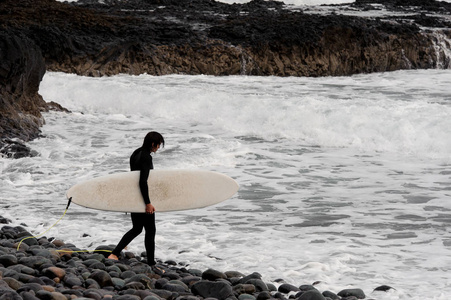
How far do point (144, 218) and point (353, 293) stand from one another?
1950 millimetres

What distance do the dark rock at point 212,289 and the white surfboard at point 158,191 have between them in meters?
1.04

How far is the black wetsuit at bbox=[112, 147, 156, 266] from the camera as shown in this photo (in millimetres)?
5254

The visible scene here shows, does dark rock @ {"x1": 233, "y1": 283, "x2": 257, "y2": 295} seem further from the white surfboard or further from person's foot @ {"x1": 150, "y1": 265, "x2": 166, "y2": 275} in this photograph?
the white surfboard

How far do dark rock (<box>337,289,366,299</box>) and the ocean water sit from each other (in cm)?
11

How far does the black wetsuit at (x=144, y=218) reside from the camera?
5.25 metres

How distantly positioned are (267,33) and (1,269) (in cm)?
2790

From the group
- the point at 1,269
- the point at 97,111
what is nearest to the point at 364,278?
the point at 1,269

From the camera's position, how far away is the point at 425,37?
3359 centimetres

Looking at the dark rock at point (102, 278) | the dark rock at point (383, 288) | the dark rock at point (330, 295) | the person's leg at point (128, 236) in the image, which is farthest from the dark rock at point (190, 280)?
the dark rock at point (383, 288)

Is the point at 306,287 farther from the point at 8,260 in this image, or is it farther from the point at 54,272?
the point at 8,260

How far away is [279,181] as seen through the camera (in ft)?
29.2

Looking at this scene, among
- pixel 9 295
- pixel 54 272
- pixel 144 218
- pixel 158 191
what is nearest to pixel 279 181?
pixel 158 191

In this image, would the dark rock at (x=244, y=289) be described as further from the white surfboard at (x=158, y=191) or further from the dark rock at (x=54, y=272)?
the dark rock at (x=54, y=272)

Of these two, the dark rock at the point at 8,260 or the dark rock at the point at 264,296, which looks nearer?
the dark rock at the point at 264,296
